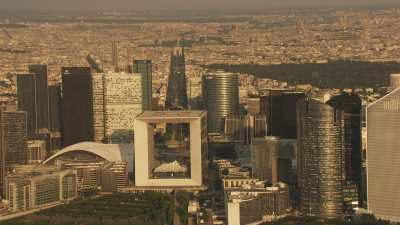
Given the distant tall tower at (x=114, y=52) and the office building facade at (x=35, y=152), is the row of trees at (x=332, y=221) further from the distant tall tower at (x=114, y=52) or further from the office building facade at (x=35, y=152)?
the distant tall tower at (x=114, y=52)

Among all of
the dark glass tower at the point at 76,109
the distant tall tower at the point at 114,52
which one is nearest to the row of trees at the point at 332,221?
the dark glass tower at the point at 76,109

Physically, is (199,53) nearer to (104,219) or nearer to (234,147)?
(234,147)

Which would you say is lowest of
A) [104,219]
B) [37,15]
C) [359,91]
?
[104,219]

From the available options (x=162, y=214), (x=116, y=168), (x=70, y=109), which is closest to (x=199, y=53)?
(x=70, y=109)

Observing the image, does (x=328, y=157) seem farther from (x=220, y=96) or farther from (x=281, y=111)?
(x=220, y=96)

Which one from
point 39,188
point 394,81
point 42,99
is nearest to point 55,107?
point 42,99
